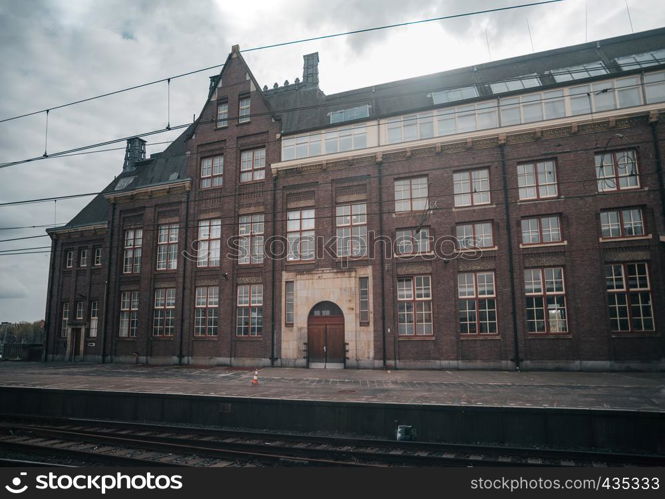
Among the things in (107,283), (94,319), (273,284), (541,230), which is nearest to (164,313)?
(107,283)

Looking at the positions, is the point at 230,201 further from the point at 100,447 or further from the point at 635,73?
the point at 635,73

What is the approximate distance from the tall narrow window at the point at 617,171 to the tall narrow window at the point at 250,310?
20.0 m

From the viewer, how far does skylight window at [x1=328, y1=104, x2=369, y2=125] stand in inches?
1058

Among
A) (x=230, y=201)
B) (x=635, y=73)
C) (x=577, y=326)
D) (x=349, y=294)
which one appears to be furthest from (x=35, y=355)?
(x=635, y=73)

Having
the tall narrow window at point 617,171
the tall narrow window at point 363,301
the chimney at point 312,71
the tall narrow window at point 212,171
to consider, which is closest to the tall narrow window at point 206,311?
the tall narrow window at point 212,171

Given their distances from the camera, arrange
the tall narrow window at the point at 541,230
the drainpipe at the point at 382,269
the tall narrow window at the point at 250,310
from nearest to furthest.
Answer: the tall narrow window at the point at 541,230, the drainpipe at the point at 382,269, the tall narrow window at the point at 250,310

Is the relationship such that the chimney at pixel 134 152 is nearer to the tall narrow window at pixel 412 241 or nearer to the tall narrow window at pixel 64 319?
the tall narrow window at pixel 64 319

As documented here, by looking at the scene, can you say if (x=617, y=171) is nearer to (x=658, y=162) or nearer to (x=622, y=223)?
(x=658, y=162)

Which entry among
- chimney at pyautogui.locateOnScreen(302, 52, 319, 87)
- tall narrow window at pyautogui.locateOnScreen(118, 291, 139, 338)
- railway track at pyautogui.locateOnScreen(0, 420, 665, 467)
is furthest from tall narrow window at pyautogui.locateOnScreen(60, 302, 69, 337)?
chimney at pyautogui.locateOnScreen(302, 52, 319, 87)

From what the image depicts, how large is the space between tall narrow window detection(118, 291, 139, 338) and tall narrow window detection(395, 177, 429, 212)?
20.2 meters

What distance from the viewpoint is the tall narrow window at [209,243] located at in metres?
28.7

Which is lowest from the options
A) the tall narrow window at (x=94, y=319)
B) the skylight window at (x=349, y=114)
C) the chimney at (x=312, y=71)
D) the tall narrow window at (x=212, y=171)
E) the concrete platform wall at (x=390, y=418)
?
the concrete platform wall at (x=390, y=418)

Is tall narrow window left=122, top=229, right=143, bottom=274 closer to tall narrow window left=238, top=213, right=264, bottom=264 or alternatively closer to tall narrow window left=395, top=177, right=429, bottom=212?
tall narrow window left=238, top=213, right=264, bottom=264

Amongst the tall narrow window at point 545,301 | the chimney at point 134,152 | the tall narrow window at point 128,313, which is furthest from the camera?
the chimney at point 134,152
